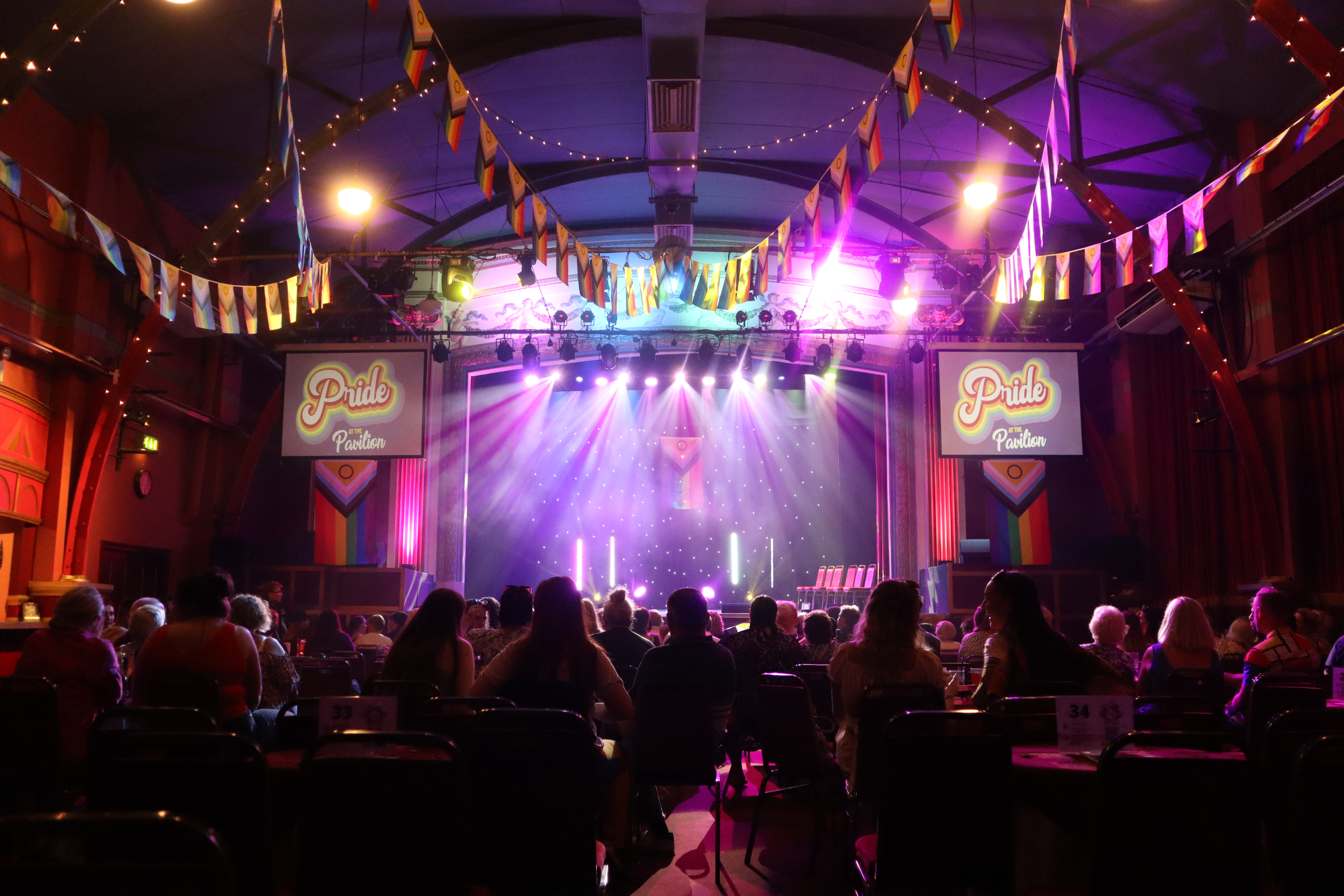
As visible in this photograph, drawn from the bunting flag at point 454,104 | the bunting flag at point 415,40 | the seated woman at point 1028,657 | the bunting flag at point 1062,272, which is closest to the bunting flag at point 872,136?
the bunting flag at point 1062,272

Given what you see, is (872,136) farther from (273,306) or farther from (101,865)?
(101,865)

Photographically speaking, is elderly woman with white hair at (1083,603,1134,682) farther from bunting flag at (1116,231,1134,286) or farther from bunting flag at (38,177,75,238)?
bunting flag at (38,177,75,238)

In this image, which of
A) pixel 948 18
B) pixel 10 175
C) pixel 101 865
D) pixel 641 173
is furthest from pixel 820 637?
pixel 641 173

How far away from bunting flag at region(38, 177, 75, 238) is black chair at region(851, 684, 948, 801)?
5.57m

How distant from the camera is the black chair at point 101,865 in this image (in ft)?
4.45

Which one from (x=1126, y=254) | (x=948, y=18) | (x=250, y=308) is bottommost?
(x=250, y=308)

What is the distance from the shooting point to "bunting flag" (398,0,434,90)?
607 centimetres

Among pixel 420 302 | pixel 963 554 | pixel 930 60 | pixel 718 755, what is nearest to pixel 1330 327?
pixel 930 60

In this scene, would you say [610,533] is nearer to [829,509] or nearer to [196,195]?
[829,509]

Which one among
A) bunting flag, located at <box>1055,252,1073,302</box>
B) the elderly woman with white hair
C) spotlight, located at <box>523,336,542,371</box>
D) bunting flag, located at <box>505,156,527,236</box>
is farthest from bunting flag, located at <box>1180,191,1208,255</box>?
spotlight, located at <box>523,336,542,371</box>

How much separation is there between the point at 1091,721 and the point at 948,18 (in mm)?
4756

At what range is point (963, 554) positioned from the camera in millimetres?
13305

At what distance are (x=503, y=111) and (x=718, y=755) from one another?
8.48 meters

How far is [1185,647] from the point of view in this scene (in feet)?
13.9
